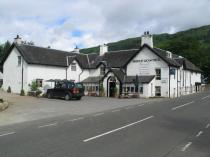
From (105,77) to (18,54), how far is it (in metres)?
12.8

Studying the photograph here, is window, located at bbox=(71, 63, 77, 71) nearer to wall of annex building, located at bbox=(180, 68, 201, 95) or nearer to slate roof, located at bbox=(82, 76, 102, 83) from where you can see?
Result: slate roof, located at bbox=(82, 76, 102, 83)

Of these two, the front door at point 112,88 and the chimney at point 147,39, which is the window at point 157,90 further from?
the chimney at point 147,39

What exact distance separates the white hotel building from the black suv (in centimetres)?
585

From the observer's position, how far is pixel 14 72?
44.2 meters

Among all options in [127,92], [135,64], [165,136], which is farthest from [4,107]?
[135,64]

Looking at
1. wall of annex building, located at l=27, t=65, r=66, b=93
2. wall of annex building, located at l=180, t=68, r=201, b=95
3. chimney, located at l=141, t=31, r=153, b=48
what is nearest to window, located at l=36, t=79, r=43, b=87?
wall of annex building, located at l=27, t=65, r=66, b=93

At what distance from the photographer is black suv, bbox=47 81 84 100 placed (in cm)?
3628

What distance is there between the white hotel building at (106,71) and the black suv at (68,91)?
5847 mm

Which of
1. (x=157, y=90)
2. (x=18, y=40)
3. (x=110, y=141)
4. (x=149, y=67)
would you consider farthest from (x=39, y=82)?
(x=110, y=141)

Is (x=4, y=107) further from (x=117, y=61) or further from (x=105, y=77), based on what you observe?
(x=117, y=61)

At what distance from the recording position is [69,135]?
485 inches

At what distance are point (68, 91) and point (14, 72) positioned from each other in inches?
462

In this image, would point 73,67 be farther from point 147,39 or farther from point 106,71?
point 147,39

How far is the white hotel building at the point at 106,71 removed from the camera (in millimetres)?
43031
